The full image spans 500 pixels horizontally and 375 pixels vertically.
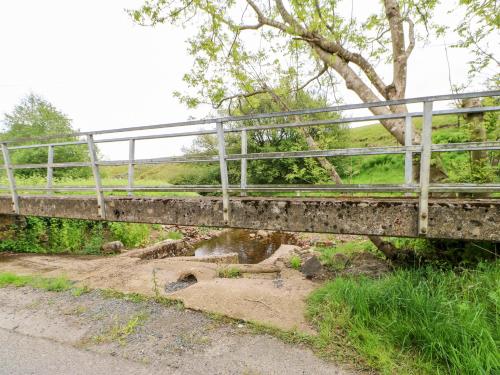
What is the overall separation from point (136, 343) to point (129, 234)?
29.7ft

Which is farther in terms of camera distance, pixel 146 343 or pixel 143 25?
pixel 143 25

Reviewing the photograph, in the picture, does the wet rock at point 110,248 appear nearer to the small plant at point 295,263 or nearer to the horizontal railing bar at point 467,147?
the small plant at point 295,263

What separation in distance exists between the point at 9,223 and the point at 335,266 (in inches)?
397

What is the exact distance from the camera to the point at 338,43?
632cm

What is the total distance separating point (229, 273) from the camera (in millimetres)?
6695

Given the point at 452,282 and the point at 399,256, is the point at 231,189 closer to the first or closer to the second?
the point at 452,282

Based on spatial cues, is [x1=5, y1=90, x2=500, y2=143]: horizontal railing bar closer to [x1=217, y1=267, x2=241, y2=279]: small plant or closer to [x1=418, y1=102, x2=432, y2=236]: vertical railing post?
[x1=418, y1=102, x2=432, y2=236]: vertical railing post

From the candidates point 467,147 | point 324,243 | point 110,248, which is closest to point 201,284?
point 467,147

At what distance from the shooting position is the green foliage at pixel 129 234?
37.5ft

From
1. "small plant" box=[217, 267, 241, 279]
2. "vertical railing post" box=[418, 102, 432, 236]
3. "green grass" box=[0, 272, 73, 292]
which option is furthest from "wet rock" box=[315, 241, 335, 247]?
"green grass" box=[0, 272, 73, 292]

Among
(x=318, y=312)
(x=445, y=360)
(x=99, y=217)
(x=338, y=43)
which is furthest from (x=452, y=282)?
(x=99, y=217)

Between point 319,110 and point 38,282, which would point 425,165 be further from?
point 38,282

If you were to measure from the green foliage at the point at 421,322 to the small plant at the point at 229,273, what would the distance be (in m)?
3.05

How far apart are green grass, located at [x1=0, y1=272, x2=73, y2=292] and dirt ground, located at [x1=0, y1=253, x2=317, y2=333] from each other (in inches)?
14.5
